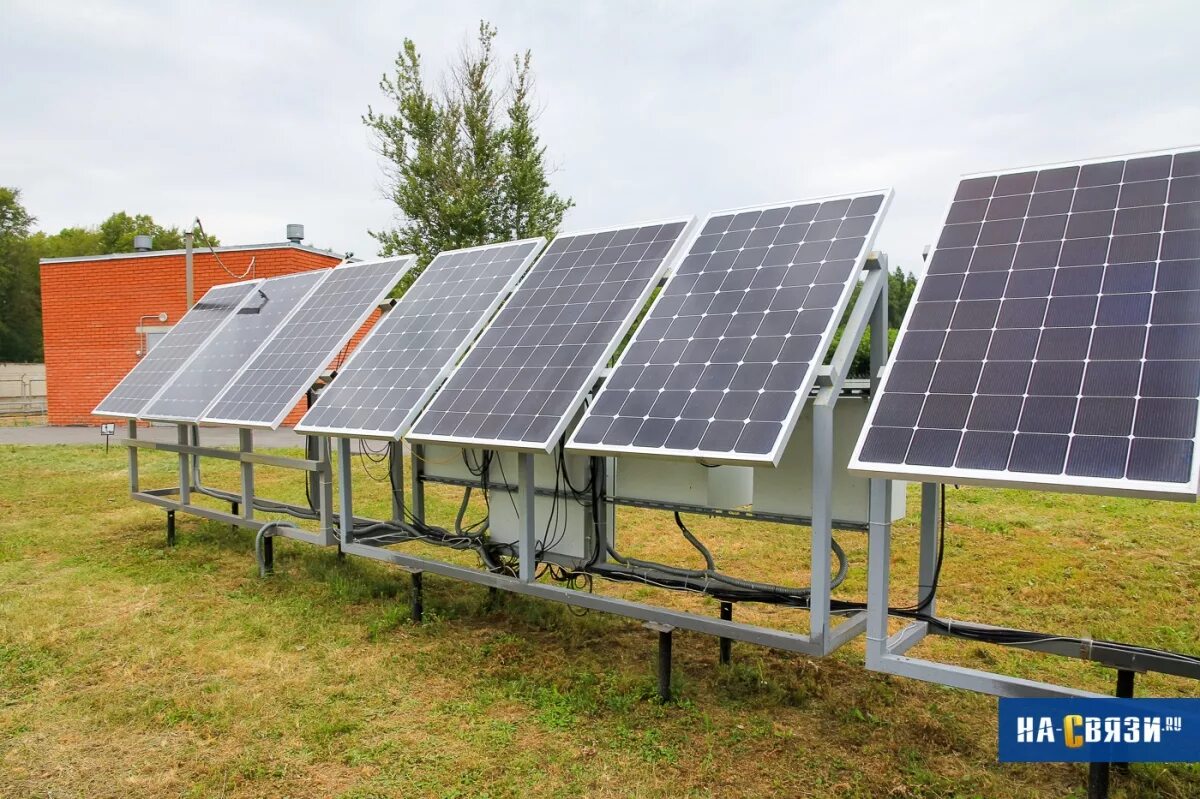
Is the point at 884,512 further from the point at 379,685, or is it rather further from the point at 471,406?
the point at 379,685

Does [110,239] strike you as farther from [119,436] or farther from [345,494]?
[345,494]

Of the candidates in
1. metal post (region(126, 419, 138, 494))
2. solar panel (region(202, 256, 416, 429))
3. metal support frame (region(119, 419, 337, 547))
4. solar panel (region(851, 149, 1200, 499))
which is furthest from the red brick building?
solar panel (region(851, 149, 1200, 499))

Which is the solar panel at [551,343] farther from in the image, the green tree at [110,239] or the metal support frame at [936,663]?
the green tree at [110,239]

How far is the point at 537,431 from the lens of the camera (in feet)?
17.0

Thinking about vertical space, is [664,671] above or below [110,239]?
below

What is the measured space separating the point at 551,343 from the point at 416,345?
5.53ft

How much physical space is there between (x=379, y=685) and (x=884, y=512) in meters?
3.56

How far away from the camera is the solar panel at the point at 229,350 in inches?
352

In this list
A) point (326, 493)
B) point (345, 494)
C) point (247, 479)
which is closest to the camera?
point (345, 494)

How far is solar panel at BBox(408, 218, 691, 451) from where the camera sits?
5383 mm

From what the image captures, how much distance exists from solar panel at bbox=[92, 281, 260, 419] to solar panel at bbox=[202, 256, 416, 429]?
82.4 inches

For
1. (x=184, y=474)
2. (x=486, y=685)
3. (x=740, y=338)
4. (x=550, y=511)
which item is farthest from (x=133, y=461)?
(x=740, y=338)

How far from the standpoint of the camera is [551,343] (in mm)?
5957

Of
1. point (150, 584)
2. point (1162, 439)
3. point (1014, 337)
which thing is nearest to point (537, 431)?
point (1014, 337)
